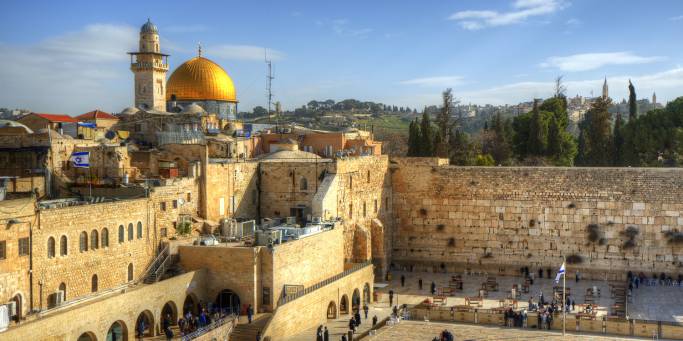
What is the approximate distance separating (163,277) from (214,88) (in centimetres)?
1857

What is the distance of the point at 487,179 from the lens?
33719 millimetres

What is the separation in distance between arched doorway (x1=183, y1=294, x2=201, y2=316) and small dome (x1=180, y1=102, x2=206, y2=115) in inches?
586

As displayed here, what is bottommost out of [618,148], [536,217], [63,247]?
[536,217]

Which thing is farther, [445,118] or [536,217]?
[445,118]

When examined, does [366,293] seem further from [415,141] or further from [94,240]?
[415,141]

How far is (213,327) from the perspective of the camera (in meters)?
19.6

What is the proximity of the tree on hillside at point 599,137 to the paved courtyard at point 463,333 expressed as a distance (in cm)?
2262

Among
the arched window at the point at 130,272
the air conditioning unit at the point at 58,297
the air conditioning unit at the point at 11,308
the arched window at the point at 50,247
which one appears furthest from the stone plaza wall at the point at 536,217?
the air conditioning unit at the point at 11,308

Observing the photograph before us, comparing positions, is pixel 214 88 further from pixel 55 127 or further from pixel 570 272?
pixel 570 272

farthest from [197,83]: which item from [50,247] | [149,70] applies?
[50,247]

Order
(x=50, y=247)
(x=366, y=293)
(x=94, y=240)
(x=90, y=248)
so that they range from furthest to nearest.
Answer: (x=366, y=293) → (x=94, y=240) → (x=90, y=248) → (x=50, y=247)

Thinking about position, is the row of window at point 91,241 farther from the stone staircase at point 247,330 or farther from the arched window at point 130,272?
the stone staircase at point 247,330

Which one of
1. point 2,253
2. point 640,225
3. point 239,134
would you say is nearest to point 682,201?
point 640,225

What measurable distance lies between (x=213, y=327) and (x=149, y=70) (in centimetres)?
2090
